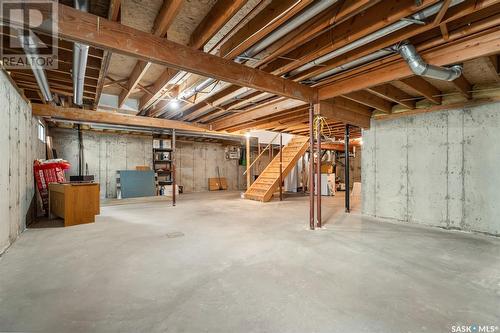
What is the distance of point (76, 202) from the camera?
404cm

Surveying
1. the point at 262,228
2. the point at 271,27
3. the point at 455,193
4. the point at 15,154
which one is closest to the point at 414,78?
the point at 455,193

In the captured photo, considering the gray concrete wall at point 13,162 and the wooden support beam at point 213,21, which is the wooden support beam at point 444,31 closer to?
the wooden support beam at point 213,21

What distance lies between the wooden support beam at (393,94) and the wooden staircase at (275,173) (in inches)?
149

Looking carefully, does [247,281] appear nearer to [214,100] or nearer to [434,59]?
[434,59]

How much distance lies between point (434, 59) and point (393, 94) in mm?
1354

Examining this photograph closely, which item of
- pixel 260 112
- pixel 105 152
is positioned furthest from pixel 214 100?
pixel 105 152

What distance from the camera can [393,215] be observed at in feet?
15.3

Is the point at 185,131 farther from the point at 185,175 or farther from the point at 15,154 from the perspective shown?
the point at 15,154

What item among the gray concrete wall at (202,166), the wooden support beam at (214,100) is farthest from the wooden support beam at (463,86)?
the gray concrete wall at (202,166)

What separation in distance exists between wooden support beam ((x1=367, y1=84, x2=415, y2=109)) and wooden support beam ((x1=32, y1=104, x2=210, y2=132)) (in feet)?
16.2

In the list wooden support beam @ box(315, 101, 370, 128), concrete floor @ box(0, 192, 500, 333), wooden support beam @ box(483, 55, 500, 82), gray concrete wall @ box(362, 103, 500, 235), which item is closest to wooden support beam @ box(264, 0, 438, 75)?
wooden support beam @ box(315, 101, 370, 128)

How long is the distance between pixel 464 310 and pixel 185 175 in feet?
30.9

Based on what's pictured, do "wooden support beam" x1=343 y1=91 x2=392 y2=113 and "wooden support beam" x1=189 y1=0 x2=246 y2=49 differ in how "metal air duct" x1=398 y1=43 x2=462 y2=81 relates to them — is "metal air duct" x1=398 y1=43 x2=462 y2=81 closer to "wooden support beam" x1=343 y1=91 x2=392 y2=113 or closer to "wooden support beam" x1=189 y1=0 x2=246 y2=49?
"wooden support beam" x1=343 y1=91 x2=392 y2=113

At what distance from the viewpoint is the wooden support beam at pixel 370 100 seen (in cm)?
388
